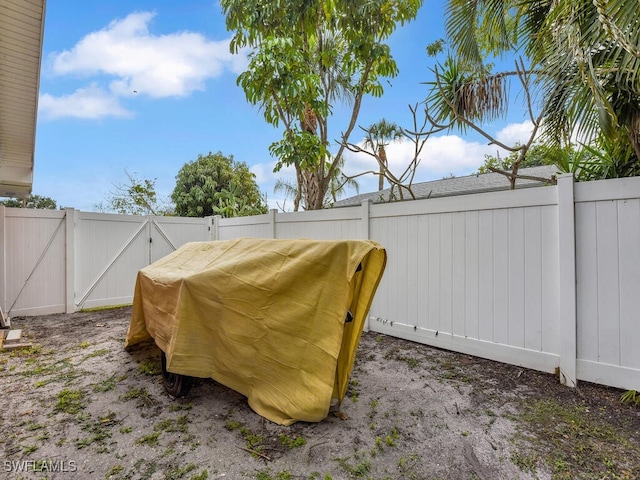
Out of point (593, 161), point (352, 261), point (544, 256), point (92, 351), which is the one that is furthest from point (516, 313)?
point (92, 351)

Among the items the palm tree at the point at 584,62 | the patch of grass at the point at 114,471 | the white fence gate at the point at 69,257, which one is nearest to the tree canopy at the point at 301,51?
the palm tree at the point at 584,62

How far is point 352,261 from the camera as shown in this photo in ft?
6.09

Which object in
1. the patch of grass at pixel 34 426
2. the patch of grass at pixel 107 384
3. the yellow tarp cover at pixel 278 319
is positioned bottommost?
the patch of grass at pixel 34 426

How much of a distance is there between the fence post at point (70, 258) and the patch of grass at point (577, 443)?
668 centimetres

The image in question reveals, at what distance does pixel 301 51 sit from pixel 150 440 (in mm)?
5323

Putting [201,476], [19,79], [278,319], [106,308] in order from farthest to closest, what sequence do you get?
1. [106,308]
2. [19,79]
3. [278,319]
4. [201,476]

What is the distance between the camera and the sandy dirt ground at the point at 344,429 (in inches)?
67.0

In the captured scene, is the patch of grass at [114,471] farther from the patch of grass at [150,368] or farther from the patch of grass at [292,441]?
the patch of grass at [150,368]

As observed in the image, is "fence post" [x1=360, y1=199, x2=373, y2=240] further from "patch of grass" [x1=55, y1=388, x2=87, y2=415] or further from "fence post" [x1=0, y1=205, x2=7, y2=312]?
"fence post" [x1=0, y1=205, x2=7, y2=312]

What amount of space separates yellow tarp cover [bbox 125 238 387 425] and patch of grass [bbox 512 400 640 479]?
1236 mm

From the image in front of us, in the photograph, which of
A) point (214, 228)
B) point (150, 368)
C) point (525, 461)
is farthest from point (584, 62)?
point (214, 228)

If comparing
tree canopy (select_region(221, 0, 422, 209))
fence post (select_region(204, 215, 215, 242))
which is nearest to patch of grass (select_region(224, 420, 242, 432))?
tree canopy (select_region(221, 0, 422, 209))

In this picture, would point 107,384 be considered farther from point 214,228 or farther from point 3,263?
point 214,228

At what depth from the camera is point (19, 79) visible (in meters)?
3.69
